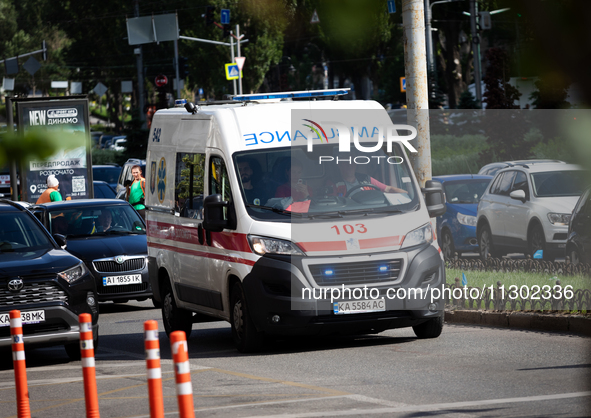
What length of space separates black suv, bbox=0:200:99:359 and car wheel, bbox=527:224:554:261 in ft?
25.0

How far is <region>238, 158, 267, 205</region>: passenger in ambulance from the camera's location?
9.62 metres

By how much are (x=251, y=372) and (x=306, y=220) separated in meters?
1.56

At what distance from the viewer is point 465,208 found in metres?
17.9

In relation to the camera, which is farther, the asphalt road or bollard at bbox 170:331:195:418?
the asphalt road

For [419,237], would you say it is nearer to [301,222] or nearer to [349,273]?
[349,273]

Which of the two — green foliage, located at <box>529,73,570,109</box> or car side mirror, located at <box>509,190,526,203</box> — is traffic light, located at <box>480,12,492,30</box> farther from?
car side mirror, located at <box>509,190,526,203</box>

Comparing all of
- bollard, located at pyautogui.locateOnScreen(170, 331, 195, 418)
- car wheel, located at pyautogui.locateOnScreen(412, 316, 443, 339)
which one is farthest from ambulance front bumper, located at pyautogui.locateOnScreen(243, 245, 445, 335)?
bollard, located at pyautogui.locateOnScreen(170, 331, 195, 418)

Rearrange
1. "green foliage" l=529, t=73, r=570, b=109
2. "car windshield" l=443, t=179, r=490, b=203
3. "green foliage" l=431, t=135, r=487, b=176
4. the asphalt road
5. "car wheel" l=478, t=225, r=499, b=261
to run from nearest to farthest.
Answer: "green foliage" l=529, t=73, r=570, b=109 → the asphalt road → "car wheel" l=478, t=225, r=499, b=261 → "car windshield" l=443, t=179, r=490, b=203 → "green foliage" l=431, t=135, r=487, b=176

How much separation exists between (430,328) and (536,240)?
19.1 feet

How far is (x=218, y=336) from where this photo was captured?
1159 centimetres

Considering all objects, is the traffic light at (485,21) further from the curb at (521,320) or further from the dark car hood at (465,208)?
the dark car hood at (465,208)

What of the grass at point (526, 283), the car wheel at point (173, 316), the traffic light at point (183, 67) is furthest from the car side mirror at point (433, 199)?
the traffic light at point (183, 67)

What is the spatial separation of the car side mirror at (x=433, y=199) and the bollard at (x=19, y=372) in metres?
4.51

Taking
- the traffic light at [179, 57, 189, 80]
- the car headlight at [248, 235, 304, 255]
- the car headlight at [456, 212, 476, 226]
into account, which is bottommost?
the car headlight at [456, 212, 476, 226]
